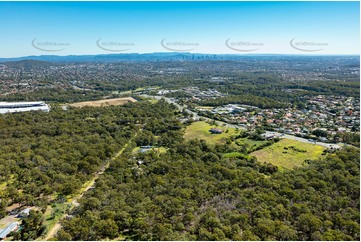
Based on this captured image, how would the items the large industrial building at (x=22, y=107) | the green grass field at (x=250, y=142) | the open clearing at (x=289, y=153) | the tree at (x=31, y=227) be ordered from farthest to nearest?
the large industrial building at (x=22, y=107) < the green grass field at (x=250, y=142) < the open clearing at (x=289, y=153) < the tree at (x=31, y=227)

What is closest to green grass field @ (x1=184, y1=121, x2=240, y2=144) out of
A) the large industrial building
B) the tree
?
the tree

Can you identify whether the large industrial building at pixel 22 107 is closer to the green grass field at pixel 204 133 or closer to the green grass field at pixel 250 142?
the green grass field at pixel 204 133

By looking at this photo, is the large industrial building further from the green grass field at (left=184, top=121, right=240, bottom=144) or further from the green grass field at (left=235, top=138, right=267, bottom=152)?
the green grass field at (left=235, top=138, right=267, bottom=152)

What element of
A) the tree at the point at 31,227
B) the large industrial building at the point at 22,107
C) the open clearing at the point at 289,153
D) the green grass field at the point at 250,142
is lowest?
the open clearing at the point at 289,153

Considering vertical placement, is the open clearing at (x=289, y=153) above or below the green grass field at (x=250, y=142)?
below

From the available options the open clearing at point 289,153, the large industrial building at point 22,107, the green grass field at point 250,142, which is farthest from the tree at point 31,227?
the large industrial building at point 22,107

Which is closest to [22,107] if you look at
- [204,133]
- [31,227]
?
[204,133]

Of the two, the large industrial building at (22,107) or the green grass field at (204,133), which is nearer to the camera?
the green grass field at (204,133)
